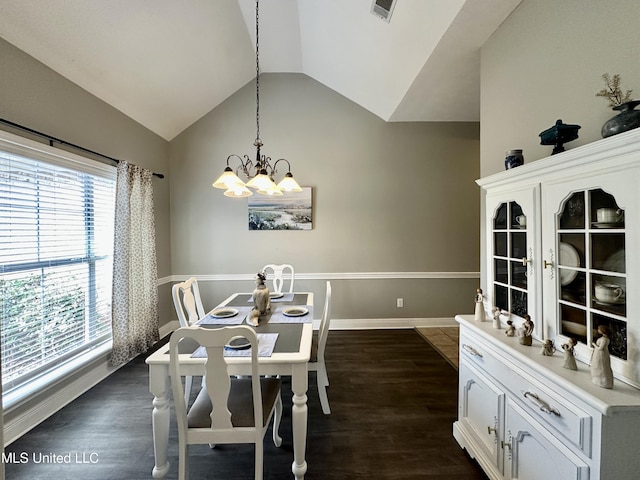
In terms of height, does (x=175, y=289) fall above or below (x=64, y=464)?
above

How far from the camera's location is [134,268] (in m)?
2.91

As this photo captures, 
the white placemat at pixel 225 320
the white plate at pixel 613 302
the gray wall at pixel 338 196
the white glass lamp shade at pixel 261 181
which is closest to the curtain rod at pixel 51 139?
the gray wall at pixel 338 196

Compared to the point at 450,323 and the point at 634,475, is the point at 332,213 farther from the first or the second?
the point at 634,475

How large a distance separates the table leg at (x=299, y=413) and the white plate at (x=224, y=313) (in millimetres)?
899

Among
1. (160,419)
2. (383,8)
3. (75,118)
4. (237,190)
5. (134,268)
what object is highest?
(383,8)

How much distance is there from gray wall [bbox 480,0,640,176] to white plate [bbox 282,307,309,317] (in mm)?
1724

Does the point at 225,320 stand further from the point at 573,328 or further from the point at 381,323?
the point at 381,323

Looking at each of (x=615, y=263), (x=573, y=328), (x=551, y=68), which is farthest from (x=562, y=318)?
(x=551, y=68)

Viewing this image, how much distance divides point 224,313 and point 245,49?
2927 millimetres

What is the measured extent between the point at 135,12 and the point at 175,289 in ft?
7.04

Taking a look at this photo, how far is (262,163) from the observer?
2107 mm

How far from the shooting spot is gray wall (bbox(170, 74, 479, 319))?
3.75m

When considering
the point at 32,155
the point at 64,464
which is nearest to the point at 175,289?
the point at 64,464

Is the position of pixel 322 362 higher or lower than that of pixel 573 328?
lower
